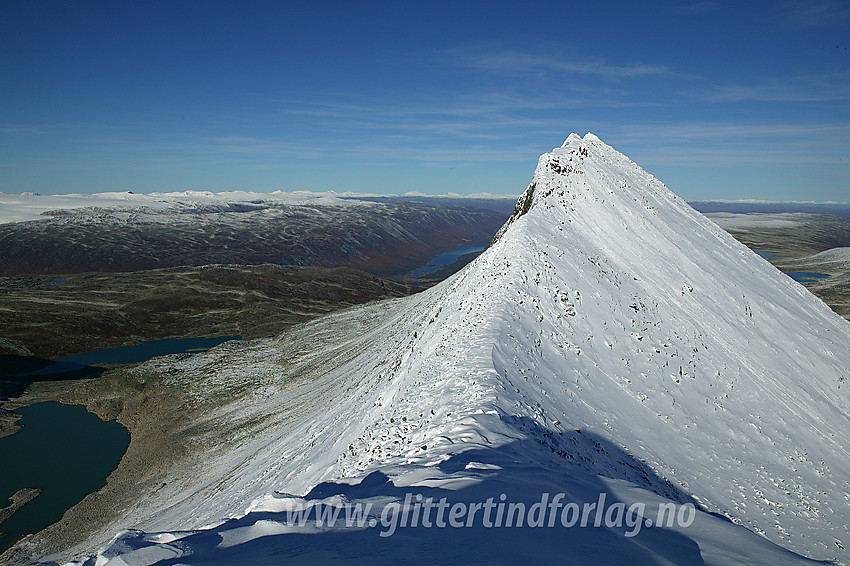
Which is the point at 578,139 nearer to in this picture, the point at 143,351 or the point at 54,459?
the point at 54,459

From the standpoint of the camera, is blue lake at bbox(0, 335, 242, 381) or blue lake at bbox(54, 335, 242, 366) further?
blue lake at bbox(54, 335, 242, 366)

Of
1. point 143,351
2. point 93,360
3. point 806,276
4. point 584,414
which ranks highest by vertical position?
point 806,276

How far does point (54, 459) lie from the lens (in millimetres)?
39625

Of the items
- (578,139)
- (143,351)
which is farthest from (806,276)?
(143,351)

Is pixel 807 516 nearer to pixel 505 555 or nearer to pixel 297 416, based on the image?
pixel 505 555

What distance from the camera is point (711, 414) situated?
2098 centimetres

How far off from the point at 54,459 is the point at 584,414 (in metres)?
49.3

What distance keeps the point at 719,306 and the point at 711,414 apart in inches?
429

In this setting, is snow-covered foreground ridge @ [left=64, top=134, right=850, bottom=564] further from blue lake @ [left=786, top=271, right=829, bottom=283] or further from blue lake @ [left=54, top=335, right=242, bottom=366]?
blue lake @ [left=786, top=271, right=829, bottom=283]

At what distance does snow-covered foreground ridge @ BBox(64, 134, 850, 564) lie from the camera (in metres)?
7.87

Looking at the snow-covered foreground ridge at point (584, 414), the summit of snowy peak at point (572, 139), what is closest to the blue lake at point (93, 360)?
the snow-covered foreground ridge at point (584, 414)

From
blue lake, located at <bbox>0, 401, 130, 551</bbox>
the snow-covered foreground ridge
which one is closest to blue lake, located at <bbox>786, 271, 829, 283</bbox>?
the snow-covered foreground ridge

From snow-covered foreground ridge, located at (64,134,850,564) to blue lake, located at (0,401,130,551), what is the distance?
12.3 meters

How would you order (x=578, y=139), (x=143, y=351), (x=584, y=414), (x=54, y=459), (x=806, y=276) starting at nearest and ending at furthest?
1. (x=584, y=414)
2. (x=54, y=459)
3. (x=578, y=139)
4. (x=143, y=351)
5. (x=806, y=276)
